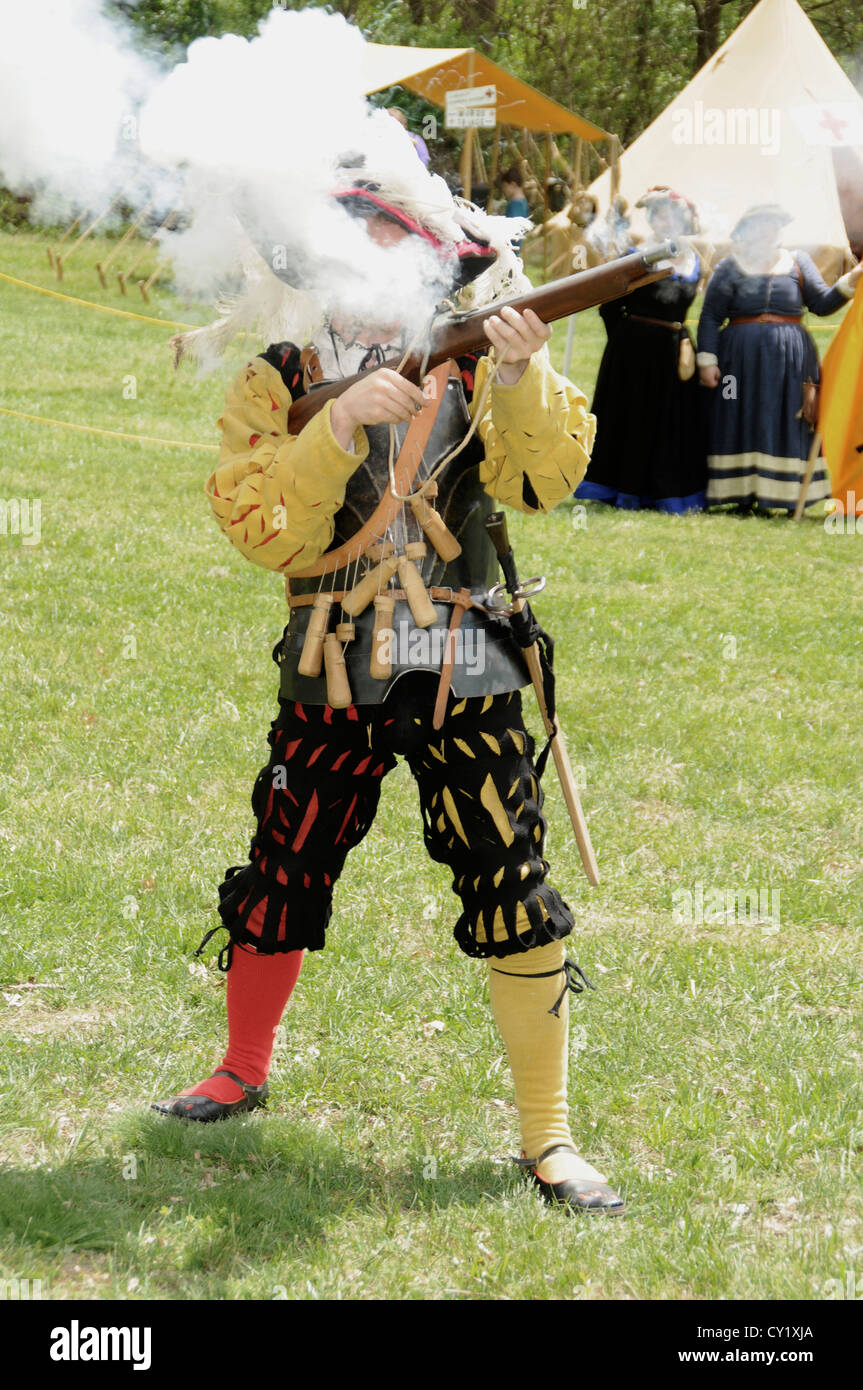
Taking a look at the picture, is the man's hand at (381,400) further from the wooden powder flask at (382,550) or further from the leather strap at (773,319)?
the leather strap at (773,319)

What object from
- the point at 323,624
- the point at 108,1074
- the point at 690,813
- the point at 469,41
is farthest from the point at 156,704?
the point at 469,41

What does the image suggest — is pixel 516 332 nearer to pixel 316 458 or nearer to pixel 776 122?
pixel 316 458

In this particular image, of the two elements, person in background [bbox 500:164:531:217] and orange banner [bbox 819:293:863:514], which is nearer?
orange banner [bbox 819:293:863:514]

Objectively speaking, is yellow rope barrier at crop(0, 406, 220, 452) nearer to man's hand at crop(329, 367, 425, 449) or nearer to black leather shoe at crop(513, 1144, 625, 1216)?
man's hand at crop(329, 367, 425, 449)

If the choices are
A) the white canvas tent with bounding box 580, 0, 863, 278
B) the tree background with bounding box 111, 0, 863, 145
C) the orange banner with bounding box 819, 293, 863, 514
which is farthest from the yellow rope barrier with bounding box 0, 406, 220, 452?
the tree background with bounding box 111, 0, 863, 145

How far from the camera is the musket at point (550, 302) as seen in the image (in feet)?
9.00

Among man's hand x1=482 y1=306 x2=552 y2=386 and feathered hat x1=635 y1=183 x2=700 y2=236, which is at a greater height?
feathered hat x1=635 y1=183 x2=700 y2=236

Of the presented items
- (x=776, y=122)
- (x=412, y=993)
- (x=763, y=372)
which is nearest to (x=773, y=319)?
(x=763, y=372)

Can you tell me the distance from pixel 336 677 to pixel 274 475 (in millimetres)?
454

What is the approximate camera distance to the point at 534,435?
302 centimetres

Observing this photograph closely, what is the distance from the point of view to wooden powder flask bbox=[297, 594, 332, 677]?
3.12 m

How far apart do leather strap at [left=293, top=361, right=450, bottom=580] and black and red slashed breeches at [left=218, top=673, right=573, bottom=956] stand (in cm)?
32

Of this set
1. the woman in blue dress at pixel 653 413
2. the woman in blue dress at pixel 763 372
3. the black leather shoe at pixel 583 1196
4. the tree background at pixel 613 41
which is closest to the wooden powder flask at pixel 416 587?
the black leather shoe at pixel 583 1196

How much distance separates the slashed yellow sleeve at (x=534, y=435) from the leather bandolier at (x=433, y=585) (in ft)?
0.20
